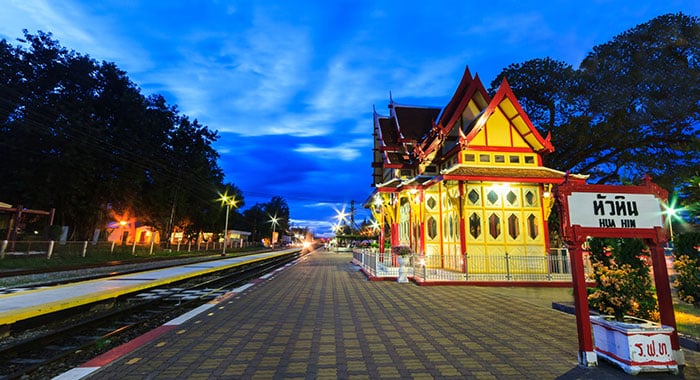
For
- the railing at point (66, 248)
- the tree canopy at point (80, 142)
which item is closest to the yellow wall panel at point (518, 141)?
the railing at point (66, 248)

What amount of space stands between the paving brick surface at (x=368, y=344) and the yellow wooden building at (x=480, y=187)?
6.12 m

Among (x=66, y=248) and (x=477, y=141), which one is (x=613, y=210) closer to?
(x=477, y=141)

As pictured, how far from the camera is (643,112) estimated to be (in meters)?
20.7

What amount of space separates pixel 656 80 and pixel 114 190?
45.5 meters

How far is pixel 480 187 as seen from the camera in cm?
1503

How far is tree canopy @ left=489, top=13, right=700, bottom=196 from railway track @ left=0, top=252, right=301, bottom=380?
87.5 ft

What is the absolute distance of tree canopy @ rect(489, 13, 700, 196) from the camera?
19641 mm

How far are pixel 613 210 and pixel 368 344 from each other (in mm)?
4418

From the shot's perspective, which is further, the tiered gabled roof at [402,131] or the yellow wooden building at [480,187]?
the tiered gabled roof at [402,131]

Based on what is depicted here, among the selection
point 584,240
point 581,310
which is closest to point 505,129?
point 584,240

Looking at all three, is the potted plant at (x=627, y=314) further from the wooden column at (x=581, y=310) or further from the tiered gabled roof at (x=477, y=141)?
the tiered gabled roof at (x=477, y=141)

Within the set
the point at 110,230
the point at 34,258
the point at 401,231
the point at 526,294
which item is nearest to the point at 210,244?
the point at 110,230

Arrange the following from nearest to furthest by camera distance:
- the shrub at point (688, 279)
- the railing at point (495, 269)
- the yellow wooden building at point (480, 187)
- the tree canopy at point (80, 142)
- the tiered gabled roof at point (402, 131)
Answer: the shrub at point (688, 279) → the railing at point (495, 269) → the yellow wooden building at point (480, 187) → the tiered gabled roof at point (402, 131) → the tree canopy at point (80, 142)

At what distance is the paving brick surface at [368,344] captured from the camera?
385 cm
